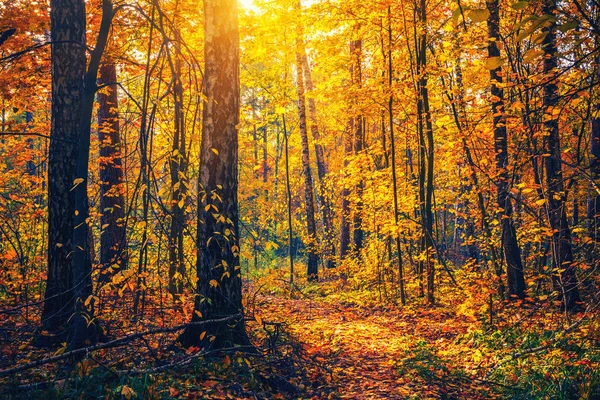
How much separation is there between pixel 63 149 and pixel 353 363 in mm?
5715

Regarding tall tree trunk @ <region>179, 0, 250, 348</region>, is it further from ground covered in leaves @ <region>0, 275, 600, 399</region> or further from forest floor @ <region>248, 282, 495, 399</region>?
forest floor @ <region>248, 282, 495, 399</region>

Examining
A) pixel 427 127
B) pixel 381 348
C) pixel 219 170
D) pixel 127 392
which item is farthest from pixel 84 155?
pixel 427 127

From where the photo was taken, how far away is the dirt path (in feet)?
18.8

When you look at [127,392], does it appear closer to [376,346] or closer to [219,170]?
[219,170]

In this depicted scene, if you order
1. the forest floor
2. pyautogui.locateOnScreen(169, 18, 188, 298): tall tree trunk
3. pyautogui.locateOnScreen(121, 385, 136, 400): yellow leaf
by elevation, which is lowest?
the forest floor

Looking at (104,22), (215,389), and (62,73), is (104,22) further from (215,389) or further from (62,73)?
(215,389)

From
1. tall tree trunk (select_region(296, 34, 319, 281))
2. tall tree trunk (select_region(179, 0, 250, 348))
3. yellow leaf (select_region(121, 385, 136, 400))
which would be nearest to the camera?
yellow leaf (select_region(121, 385, 136, 400))

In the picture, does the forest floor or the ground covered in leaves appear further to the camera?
the forest floor

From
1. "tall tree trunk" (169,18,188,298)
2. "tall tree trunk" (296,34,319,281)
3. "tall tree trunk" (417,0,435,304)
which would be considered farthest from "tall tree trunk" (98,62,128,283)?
"tall tree trunk" (296,34,319,281)

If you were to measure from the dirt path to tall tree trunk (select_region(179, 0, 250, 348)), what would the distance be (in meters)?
1.84

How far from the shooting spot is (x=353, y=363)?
695 cm

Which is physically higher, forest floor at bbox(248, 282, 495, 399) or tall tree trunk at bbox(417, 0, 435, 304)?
tall tree trunk at bbox(417, 0, 435, 304)

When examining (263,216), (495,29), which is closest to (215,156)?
(495,29)

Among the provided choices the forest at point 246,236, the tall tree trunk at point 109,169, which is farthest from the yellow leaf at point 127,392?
the tall tree trunk at point 109,169
